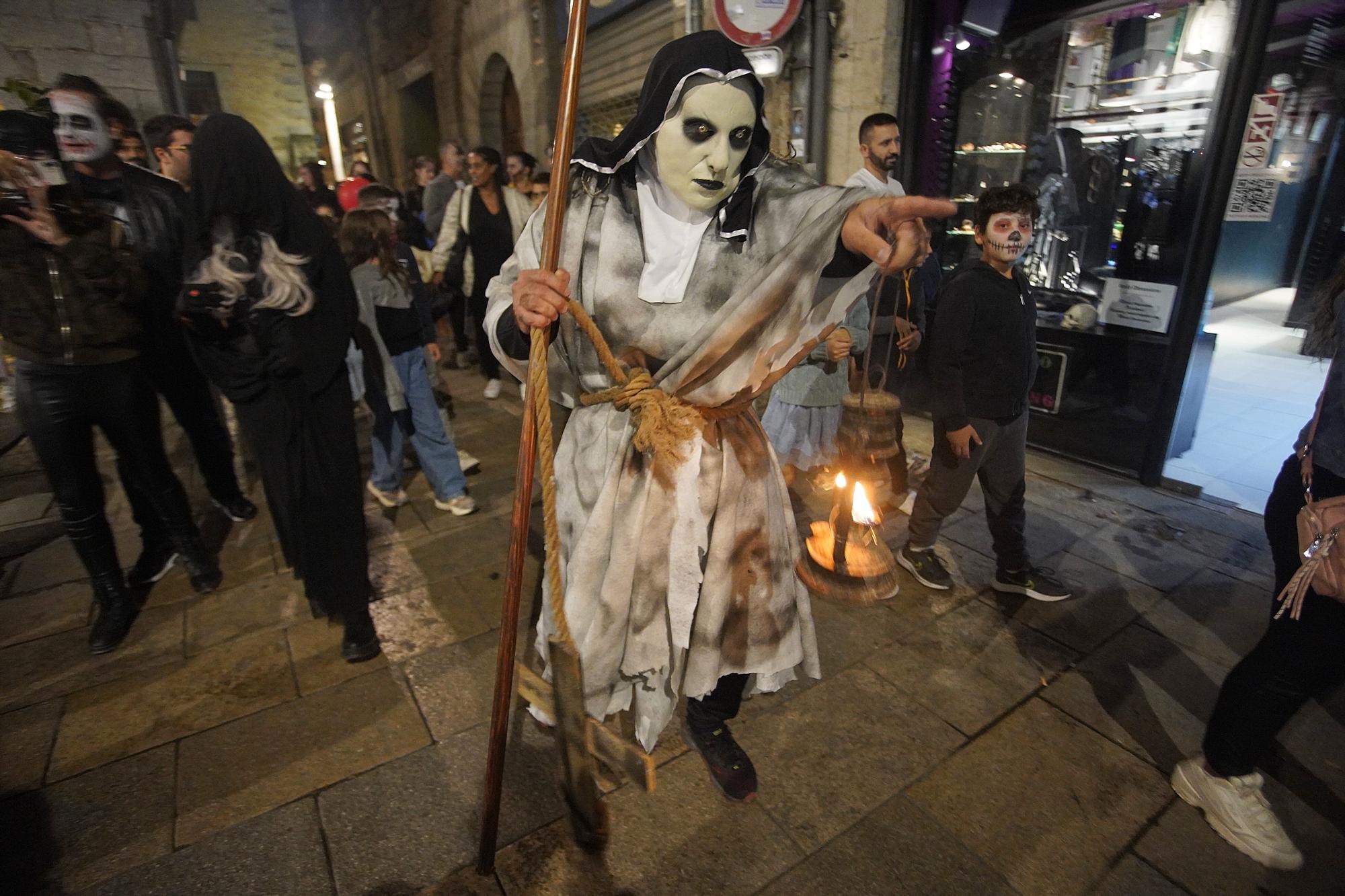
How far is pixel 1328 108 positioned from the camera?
7.30m

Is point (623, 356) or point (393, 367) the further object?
point (393, 367)

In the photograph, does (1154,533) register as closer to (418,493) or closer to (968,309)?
(968,309)

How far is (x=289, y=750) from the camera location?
8.18 ft

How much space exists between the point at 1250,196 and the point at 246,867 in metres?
6.21

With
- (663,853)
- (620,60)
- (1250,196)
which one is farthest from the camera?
(620,60)

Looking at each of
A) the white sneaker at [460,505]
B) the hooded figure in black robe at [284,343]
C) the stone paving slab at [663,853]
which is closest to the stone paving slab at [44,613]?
the hooded figure in black robe at [284,343]

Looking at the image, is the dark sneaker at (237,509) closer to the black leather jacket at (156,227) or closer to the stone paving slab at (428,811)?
the black leather jacket at (156,227)

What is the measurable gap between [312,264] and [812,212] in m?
1.98

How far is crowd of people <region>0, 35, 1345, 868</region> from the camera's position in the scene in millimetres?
1740

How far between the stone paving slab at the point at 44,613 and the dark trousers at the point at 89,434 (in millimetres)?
481

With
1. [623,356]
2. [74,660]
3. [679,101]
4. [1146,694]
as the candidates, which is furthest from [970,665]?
[74,660]

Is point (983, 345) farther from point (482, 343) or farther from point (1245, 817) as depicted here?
point (482, 343)

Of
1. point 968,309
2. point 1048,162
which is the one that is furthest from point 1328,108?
point 968,309

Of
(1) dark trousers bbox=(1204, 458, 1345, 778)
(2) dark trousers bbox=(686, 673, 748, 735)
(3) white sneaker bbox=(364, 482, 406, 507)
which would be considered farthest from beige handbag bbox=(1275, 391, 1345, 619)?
(3) white sneaker bbox=(364, 482, 406, 507)
